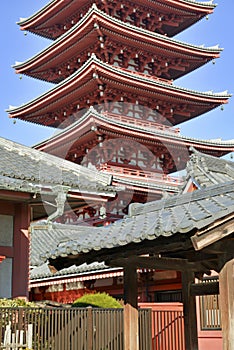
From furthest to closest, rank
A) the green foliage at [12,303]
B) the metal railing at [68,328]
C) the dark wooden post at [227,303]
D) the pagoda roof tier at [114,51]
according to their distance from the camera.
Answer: the pagoda roof tier at [114,51] < the green foliage at [12,303] < the metal railing at [68,328] < the dark wooden post at [227,303]

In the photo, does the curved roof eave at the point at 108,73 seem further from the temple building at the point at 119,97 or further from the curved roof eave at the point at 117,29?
the curved roof eave at the point at 117,29

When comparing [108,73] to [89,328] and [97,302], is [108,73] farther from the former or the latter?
[89,328]

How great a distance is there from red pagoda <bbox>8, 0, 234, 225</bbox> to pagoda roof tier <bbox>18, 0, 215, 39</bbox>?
0.19ft

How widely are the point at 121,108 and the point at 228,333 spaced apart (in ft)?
80.4

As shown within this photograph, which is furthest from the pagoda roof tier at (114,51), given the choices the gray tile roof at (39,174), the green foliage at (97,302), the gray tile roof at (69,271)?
the green foliage at (97,302)

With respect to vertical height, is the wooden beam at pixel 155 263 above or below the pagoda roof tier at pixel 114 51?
below

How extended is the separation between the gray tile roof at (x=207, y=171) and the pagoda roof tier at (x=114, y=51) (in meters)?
12.0

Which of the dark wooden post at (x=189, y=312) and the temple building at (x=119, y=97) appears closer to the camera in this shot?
the dark wooden post at (x=189, y=312)

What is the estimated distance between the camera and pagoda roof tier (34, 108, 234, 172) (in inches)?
1049

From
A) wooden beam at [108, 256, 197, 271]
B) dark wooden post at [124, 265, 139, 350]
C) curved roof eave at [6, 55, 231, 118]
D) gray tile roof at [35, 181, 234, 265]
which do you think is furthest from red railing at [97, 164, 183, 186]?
gray tile roof at [35, 181, 234, 265]

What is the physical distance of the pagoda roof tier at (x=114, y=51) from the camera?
2794cm

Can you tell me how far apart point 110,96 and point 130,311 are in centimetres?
2268

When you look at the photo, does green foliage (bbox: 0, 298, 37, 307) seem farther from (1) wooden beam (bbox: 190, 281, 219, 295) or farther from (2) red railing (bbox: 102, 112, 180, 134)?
(2) red railing (bbox: 102, 112, 180, 134)

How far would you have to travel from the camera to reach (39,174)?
11469mm
